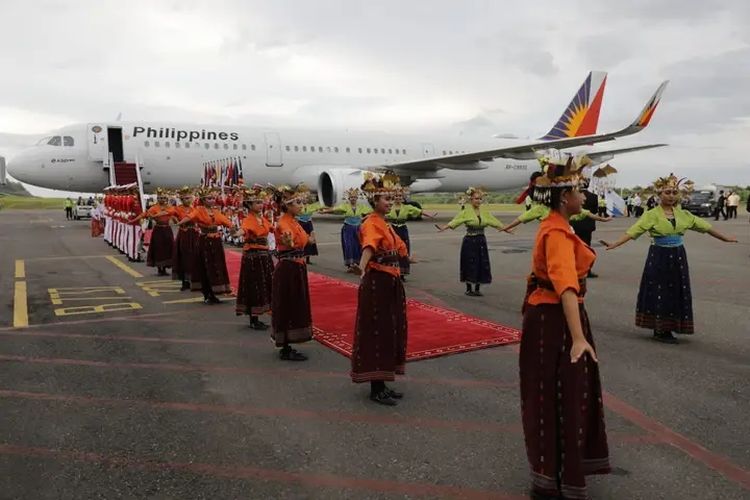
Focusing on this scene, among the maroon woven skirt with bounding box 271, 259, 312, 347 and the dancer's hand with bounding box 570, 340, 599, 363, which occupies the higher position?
→ the dancer's hand with bounding box 570, 340, 599, 363

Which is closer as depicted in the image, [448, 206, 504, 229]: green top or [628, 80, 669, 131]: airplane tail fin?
[448, 206, 504, 229]: green top

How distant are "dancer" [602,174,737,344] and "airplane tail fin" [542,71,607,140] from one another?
25979 mm

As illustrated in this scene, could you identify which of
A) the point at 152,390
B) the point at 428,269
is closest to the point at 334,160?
the point at 428,269

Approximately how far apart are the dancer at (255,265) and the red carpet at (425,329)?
31.9 inches

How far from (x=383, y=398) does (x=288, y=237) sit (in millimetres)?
1971

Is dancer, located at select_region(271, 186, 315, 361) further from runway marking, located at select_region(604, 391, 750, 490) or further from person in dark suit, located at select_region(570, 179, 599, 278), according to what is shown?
person in dark suit, located at select_region(570, 179, 599, 278)

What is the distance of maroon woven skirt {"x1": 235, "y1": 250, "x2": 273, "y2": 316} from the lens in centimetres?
697

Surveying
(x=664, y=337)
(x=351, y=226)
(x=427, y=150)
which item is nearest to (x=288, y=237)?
(x=664, y=337)

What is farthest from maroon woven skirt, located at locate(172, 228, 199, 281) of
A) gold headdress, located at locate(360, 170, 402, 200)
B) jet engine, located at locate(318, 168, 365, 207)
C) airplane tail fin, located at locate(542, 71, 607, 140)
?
airplane tail fin, located at locate(542, 71, 607, 140)

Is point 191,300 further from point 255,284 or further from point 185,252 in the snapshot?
point 255,284

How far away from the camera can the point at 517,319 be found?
773 cm

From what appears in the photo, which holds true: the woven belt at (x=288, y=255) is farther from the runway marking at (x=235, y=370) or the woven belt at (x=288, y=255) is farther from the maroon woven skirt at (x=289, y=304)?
the runway marking at (x=235, y=370)

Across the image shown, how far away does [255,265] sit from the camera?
6.98 metres

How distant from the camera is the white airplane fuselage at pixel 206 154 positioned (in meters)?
21.9
